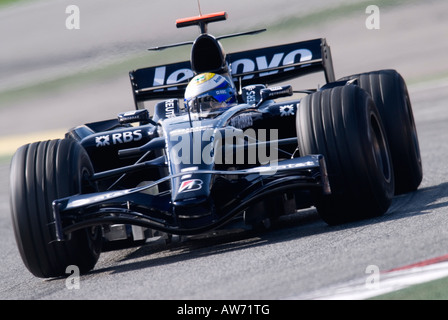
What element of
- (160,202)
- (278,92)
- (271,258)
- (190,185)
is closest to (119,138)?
(278,92)

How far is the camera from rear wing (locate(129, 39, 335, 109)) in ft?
34.0

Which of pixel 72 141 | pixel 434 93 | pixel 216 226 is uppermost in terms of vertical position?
pixel 72 141

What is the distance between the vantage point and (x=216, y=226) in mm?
6945

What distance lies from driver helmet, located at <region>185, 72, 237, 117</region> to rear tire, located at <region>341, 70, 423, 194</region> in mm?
1406

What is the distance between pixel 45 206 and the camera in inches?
280

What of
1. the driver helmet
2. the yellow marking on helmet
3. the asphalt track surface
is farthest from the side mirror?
the asphalt track surface

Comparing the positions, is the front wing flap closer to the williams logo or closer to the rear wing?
the williams logo

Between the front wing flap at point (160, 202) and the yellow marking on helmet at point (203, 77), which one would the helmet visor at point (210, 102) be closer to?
the yellow marking on helmet at point (203, 77)

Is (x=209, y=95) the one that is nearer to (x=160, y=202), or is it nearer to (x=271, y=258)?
(x=160, y=202)

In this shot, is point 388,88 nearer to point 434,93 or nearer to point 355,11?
point 434,93

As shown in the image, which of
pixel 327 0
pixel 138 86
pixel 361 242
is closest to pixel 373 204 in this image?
pixel 361 242

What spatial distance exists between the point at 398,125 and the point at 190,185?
2.78 m
